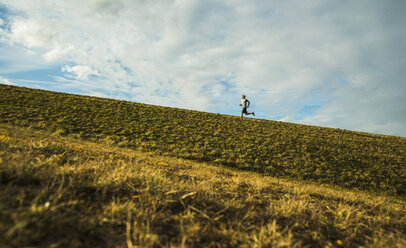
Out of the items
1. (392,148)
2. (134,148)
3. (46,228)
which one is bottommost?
(134,148)

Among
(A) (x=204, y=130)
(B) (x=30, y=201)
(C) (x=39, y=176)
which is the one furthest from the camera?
(A) (x=204, y=130)

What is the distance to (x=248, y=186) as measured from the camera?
5.64m

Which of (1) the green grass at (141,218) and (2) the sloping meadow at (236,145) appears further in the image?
(2) the sloping meadow at (236,145)

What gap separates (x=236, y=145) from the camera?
16.5 m

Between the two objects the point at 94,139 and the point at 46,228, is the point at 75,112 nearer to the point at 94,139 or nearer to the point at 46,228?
the point at 94,139

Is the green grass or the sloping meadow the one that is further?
the sloping meadow

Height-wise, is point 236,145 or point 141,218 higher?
point 236,145

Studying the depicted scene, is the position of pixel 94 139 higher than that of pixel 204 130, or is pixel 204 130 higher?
Result: pixel 204 130

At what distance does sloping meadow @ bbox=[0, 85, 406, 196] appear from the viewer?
1284 cm

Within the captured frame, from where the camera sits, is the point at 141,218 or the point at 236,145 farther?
the point at 236,145

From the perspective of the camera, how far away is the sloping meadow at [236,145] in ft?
42.1

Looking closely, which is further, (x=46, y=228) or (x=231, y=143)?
(x=231, y=143)

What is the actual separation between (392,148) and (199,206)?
2836 cm

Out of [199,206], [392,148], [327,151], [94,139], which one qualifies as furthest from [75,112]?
[392,148]
